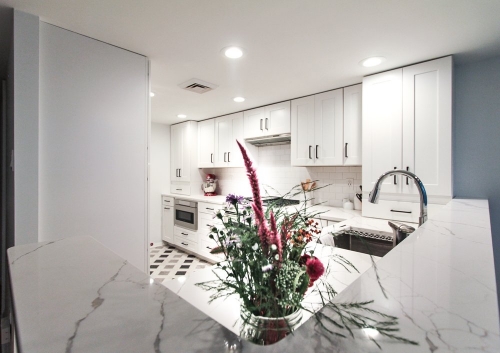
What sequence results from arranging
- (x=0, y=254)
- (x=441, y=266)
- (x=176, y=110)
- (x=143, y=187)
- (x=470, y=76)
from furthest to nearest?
(x=176, y=110) → (x=0, y=254) → (x=470, y=76) → (x=143, y=187) → (x=441, y=266)

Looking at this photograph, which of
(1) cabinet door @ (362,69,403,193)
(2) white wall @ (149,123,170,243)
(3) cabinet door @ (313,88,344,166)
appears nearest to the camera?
(1) cabinet door @ (362,69,403,193)

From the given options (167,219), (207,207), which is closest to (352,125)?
(207,207)

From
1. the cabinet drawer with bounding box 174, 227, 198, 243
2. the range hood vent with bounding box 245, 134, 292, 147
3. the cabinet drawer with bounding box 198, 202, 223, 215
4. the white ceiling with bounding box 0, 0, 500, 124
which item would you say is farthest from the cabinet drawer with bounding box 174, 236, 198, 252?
the white ceiling with bounding box 0, 0, 500, 124

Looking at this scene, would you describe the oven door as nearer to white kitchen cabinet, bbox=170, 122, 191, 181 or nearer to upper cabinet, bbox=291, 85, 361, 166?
white kitchen cabinet, bbox=170, 122, 191, 181

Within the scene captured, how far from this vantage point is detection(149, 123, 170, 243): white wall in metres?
4.85

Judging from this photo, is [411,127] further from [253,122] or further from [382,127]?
[253,122]

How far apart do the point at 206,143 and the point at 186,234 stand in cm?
155

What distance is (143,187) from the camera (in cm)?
213

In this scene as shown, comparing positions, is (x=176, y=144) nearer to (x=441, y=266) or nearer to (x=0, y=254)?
(x=0, y=254)

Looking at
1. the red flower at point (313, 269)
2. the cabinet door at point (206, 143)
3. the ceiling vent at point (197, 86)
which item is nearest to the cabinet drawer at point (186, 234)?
the cabinet door at point (206, 143)

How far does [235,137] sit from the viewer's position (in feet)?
13.2

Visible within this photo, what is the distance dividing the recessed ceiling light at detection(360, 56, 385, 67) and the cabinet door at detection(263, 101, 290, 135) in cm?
120

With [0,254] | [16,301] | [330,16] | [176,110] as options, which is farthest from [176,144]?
[16,301]

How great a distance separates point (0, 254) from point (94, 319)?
3.11 meters
